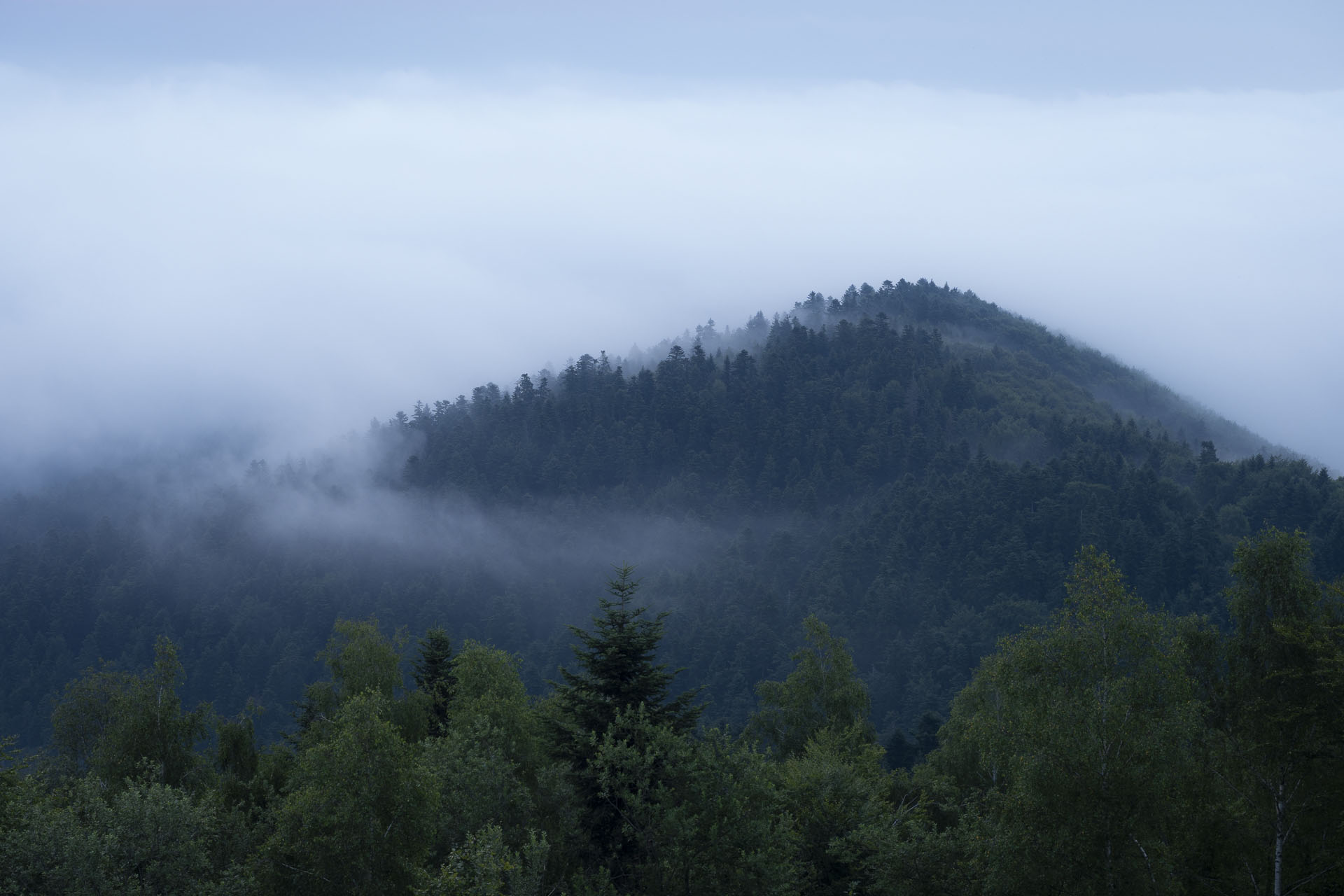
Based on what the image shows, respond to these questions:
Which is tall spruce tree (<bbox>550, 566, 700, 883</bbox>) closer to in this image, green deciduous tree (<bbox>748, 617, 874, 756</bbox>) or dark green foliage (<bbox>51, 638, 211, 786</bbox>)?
dark green foliage (<bbox>51, 638, 211, 786</bbox>)

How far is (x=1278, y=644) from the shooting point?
3123 centimetres

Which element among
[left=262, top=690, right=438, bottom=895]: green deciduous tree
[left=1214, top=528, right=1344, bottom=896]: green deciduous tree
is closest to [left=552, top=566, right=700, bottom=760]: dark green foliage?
[left=262, top=690, right=438, bottom=895]: green deciduous tree

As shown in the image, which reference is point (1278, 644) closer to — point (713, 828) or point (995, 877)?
point (995, 877)

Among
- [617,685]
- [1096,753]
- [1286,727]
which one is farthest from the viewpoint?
[617,685]

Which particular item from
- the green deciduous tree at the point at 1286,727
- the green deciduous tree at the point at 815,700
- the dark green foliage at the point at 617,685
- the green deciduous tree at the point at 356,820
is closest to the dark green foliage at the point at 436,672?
the green deciduous tree at the point at 815,700

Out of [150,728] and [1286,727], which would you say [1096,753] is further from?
[150,728]

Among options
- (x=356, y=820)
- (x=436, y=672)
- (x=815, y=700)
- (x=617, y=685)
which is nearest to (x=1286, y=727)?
(x=617, y=685)

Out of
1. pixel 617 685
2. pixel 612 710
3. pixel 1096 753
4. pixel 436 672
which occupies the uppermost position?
pixel 1096 753

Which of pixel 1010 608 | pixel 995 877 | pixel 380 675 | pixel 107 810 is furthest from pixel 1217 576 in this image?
pixel 107 810

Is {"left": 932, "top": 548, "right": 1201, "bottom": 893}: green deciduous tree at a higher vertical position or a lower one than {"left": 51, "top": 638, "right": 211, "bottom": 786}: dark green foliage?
higher

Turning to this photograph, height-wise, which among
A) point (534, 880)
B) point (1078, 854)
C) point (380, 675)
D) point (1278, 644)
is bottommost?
point (380, 675)

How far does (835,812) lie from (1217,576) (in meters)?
175

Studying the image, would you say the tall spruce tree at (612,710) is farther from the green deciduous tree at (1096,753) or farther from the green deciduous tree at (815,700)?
the green deciduous tree at (815,700)

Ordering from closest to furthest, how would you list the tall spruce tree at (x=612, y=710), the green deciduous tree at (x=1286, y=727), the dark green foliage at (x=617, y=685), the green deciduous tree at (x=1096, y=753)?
the green deciduous tree at (x=1096, y=753), the green deciduous tree at (x=1286, y=727), the tall spruce tree at (x=612, y=710), the dark green foliage at (x=617, y=685)
